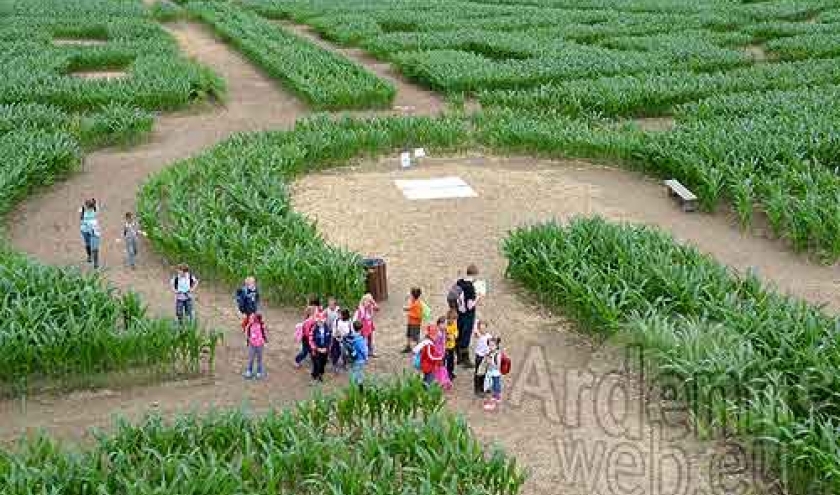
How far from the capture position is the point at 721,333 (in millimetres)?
10461

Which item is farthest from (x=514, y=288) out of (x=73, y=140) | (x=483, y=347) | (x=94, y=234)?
(x=73, y=140)

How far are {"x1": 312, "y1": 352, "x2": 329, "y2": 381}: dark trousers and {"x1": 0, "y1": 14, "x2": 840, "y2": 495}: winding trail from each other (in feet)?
0.66

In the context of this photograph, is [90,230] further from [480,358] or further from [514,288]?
[480,358]

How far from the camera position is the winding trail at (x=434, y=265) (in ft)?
31.7

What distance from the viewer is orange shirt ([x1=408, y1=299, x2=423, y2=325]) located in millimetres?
11305

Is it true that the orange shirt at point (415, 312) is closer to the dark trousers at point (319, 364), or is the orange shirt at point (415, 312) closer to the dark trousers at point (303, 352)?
the dark trousers at point (319, 364)

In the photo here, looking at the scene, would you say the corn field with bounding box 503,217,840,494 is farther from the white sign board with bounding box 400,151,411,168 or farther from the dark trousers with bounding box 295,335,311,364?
the white sign board with bounding box 400,151,411,168

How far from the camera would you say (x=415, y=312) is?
1132cm

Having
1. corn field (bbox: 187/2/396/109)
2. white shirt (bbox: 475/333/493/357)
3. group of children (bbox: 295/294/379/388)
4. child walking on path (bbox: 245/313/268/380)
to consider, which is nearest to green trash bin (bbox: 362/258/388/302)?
group of children (bbox: 295/294/379/388)

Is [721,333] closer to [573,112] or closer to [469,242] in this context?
[469,242]

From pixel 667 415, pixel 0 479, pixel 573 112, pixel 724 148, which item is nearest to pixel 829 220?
pixel 724 148

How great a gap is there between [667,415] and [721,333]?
4.01ft

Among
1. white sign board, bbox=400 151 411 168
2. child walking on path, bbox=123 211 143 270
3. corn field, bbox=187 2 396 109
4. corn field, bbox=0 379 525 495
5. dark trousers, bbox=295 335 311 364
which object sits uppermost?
corn field, bbox=187 2 396 109

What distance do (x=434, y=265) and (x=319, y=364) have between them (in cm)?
415
